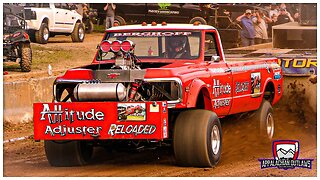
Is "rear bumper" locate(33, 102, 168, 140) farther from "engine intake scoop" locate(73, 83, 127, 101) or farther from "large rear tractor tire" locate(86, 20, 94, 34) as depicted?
"large rear tractor tire" locate(86, 20, 94, 34)

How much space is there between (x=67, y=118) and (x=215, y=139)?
1.82m

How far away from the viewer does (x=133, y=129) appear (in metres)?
9.48

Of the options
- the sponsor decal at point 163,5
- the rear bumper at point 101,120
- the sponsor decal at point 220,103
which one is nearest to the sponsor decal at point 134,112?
the rear bumper at point 101,120

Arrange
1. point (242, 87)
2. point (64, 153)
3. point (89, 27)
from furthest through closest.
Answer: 1. point (89, 27)
2. point (242, 87)
3. point (64, 153)

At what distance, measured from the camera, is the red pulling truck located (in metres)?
9.53

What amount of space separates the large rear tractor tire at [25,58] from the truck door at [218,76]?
6.02 m

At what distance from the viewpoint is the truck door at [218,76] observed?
1086 cm

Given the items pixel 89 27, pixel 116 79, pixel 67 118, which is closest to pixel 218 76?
pixel 116 79

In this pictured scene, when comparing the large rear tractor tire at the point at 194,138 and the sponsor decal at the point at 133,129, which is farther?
the large rear tractor tire at the point at 194,138

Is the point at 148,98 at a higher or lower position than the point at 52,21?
lower

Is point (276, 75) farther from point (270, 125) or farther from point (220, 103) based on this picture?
point (220, 103)

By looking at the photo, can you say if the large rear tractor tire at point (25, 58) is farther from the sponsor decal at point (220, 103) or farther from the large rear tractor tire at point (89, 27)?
the sponsor decal at point (220, 103)

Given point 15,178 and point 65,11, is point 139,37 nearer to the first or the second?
point 15,178

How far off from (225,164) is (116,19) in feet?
33.5
